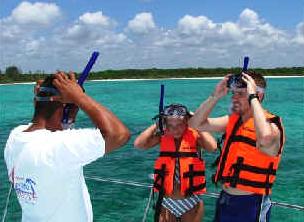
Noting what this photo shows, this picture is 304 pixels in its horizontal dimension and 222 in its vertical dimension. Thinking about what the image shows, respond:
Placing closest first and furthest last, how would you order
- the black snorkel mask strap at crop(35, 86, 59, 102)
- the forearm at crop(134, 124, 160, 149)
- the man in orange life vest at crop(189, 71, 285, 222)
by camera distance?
the black snorkel mask strap at crop(35, 86, 59, 102) → the man in orange life vest at crop(189, 71, 285, 222) → the forearm at crop(134, 124, 160, 149)

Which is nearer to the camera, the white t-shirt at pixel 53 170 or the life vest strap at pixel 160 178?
the white t-shirt at pixel 53 170

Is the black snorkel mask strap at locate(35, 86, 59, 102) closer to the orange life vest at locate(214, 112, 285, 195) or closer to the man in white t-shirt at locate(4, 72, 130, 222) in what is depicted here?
the man in white t-shirt at locate(4, 72, 130, 222)

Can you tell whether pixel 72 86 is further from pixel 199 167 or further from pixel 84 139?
pixel 199 167

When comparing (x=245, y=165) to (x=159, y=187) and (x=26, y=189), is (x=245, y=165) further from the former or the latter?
(x=26, y=189)

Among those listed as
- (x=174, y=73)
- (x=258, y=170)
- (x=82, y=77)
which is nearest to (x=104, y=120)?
(x=82, y=77)

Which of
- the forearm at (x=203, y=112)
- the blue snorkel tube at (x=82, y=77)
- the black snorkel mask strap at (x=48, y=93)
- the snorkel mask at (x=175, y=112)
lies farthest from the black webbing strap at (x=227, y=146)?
the black snorkel mask strap at (x=48, y=93)

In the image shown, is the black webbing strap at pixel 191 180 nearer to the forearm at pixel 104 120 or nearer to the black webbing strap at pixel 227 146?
the black webbing strap at pixel 227 146

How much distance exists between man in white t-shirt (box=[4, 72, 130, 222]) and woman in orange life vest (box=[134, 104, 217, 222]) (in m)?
1.61

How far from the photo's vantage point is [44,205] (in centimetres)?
183

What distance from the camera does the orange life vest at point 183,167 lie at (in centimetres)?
344

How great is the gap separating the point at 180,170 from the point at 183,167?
35mm

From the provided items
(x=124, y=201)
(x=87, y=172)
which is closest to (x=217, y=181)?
(x=124, y=201)

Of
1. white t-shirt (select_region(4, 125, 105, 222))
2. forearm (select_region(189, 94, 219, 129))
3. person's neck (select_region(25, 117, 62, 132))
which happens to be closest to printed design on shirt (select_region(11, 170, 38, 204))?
white t-shirt (select_region(4, 125, 105, 222))

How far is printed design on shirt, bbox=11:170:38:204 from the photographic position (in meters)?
1.83
